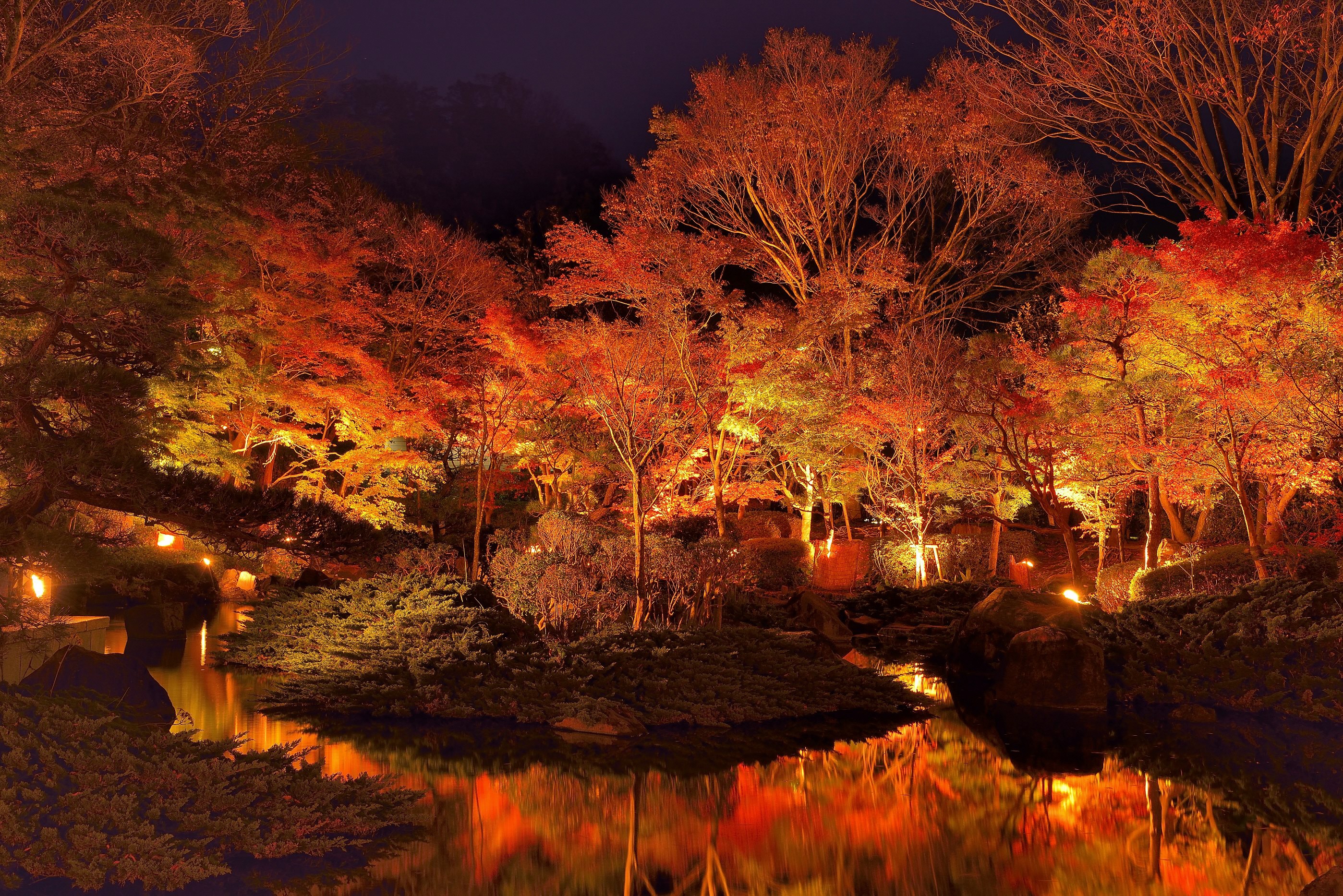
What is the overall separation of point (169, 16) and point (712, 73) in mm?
10582

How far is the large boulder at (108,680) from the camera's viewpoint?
21.3ft

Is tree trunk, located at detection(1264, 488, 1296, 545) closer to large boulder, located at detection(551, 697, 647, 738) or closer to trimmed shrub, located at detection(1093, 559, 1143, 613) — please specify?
trimmed shrub, located at detection(1093, 559, 1143, 613)

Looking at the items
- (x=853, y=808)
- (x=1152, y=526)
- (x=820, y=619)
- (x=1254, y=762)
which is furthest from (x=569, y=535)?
(x=1152, y=526)

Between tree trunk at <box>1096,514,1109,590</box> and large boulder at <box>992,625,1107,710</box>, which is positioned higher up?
tree trunk at <box>1096,514,1109,590</box>

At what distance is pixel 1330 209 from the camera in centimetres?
1441

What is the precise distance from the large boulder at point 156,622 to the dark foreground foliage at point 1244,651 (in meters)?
12.6

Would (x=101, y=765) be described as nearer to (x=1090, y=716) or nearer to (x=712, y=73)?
(x=1090, y=716)

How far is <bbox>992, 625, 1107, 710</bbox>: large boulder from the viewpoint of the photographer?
897 centimetres

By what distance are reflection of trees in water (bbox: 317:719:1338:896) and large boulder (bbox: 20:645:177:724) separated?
2.37 meters

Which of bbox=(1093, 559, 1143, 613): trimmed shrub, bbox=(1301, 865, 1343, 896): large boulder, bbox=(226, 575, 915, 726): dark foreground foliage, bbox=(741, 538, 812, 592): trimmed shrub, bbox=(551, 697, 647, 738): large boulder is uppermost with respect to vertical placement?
bbox=(741, 538, 812, 592): trimmed shrub

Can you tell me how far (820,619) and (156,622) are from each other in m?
10.1

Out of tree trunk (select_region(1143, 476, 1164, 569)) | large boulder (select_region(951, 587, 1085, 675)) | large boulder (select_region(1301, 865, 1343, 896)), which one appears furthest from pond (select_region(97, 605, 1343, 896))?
tree trunk (select_region(1143, 476, 1164, 569))

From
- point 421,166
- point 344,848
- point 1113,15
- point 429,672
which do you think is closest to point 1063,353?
point 1113,15

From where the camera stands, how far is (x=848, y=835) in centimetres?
530
